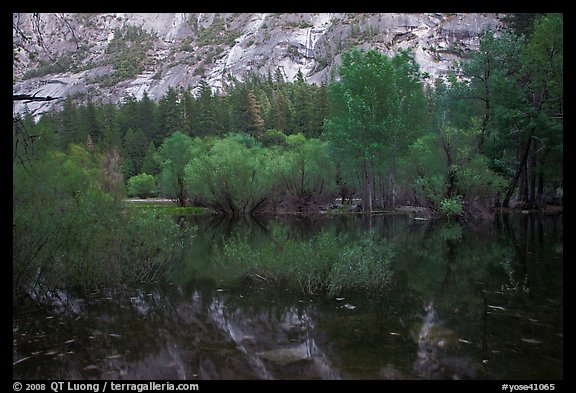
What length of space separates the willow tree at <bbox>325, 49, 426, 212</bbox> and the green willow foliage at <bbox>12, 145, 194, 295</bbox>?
2540cm

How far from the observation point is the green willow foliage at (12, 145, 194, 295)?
8414 mm

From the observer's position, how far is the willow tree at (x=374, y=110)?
111 feet

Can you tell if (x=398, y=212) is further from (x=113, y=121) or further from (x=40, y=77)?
(x=40, y=77)

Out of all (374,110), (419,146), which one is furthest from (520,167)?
(374,110)

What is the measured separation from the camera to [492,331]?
7098 mm

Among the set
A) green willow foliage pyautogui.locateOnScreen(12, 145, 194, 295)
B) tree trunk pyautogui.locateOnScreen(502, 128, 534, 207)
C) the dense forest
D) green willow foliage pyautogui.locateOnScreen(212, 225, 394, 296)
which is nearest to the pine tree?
the dense forest

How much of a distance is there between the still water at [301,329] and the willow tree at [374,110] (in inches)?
912

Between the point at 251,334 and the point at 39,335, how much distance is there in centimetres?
333

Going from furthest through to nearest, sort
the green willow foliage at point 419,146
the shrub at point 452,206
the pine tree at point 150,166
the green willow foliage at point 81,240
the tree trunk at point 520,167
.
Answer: the pine tree at point 150,166
the tree trunk at point 520,167
the green willow foliage at point 419,146
the shrub at point 452,206
the green willow foliage at point 81,240

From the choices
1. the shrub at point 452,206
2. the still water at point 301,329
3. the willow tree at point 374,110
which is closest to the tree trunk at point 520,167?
the shrub at point 452,206

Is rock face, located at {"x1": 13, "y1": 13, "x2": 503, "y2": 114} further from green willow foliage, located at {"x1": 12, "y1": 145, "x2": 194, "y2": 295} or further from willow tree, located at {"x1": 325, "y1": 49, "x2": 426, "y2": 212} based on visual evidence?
green willow foliage, located at {"x1": 12, "y1": 145, "x2": 194, "y2": 295}

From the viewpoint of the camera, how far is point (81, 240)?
9.33 metres

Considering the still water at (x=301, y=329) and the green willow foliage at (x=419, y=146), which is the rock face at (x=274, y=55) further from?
the still water at (x=301, y=329)
